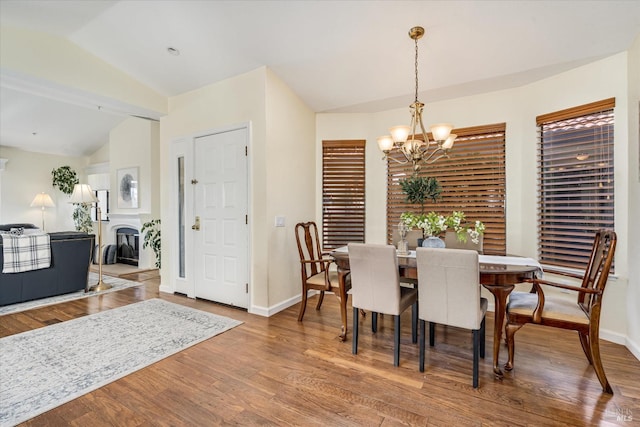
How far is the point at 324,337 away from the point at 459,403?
1293 mm

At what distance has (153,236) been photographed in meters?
5.59

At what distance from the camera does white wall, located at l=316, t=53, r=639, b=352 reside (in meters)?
2.76

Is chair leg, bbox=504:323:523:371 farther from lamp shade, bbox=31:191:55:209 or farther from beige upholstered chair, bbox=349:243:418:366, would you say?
lamp shade, bbox=31:191:55:209

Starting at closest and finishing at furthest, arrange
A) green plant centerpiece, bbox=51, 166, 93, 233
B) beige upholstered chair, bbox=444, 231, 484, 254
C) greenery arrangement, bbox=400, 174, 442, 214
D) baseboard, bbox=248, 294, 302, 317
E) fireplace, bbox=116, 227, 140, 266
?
1. beige upholstered chair, bbox=444, 231, 484, 254
2. greenery arrangement, bbox=400, 174, 442, 214
3. baseboard, bbox=248, 294, 302, 317
4. fireplace, bbox=116, 227, 140, 266
5. green plant centerpiece, bbox=51, 166, 93, 233

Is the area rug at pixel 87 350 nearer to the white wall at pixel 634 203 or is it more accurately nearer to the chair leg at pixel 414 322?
the chair leg at pixel 414 322

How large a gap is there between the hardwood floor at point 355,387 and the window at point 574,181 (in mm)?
918

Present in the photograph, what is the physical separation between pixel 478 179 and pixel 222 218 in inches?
126

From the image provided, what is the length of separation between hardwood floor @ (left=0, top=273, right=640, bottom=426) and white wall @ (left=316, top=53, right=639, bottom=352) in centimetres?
88

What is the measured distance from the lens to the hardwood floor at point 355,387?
1.78 metres

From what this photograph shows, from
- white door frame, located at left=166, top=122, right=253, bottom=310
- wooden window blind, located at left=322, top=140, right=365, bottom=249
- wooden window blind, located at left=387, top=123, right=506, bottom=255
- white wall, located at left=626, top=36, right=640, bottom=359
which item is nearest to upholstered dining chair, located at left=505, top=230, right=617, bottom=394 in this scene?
white wall, located at left=626, top=36, right=640, bottom=359

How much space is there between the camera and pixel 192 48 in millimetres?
3301

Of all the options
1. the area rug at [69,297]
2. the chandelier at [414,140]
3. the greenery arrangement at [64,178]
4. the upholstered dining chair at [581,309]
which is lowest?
the area rug at [69,297]

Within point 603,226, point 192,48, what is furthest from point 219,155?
point 603,226

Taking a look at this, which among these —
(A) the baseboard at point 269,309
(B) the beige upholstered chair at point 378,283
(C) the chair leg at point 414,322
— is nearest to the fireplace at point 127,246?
(A) the baseboard at point 269,309
